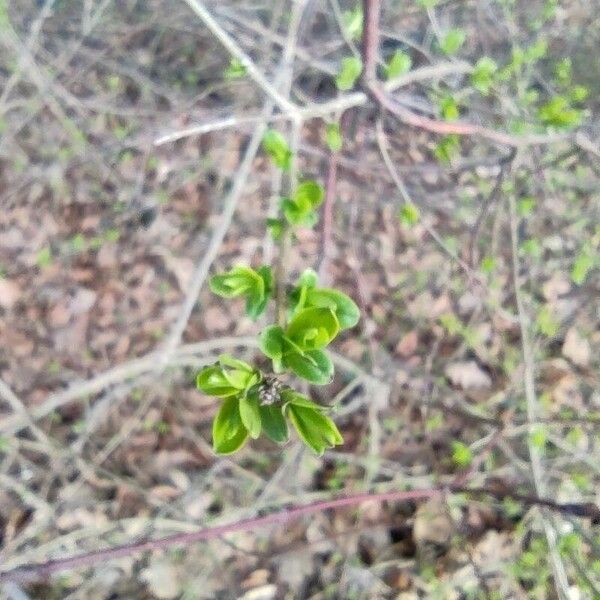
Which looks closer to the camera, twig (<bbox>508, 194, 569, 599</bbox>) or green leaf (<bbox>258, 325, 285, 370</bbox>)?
green leaf (<bbox>258, 325, 285, 370</bbox>)

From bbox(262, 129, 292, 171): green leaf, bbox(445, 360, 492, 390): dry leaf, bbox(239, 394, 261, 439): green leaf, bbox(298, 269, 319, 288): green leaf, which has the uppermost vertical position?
bbox(262, 129, 292, 171): green leaf

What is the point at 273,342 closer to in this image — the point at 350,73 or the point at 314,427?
the point at 314,427

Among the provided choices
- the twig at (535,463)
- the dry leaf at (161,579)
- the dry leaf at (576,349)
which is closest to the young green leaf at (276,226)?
the twig at (535,463)

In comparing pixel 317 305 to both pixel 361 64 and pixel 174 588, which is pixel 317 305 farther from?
pixel 174 588

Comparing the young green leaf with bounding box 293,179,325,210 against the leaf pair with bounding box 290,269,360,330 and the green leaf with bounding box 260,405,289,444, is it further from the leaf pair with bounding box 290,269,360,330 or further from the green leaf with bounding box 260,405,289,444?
the green leaf with bounding box 260,405,289,444

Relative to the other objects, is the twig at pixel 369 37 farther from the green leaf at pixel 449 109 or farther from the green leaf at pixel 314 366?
the green leaf at pixel 314 366

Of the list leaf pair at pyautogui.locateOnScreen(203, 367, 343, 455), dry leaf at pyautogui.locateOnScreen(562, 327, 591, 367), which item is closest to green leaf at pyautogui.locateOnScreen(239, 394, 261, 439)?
leaf pair at pyautogui.locateOnScreen(203, 367, 343, 455)

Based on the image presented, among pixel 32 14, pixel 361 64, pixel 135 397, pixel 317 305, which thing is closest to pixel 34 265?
pixel 135 397

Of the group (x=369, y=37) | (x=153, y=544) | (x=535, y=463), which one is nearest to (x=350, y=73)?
(x=369, y=37)
